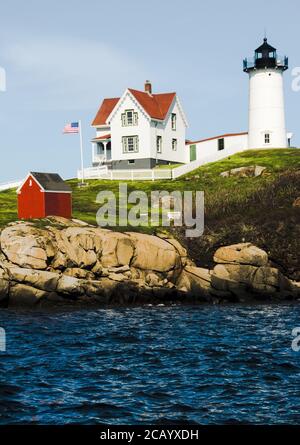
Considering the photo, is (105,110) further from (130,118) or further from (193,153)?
(193,153)

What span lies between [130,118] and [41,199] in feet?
85.8

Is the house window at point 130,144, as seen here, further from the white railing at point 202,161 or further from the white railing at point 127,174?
the white railing at point 202,161

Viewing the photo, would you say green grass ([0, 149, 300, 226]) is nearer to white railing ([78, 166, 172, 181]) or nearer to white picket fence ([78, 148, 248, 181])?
white picket fence ([78, 148, 248, 181])

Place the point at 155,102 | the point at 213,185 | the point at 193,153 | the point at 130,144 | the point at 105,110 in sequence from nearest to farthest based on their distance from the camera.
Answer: the point at 213,185 < the point at 130,144 < the point at 155,102 < the point at 193,153 < the point at 105,110

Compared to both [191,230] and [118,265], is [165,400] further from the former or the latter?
[191,230]

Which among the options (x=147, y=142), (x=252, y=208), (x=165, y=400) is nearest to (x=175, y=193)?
(x=252, y=208)

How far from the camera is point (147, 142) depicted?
71938mm

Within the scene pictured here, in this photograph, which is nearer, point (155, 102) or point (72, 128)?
point (72, 128)

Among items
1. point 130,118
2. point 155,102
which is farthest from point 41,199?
point 155,102

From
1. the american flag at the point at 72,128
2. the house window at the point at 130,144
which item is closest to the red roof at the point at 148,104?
the house window at the point at 130,144

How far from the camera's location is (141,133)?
7212cm

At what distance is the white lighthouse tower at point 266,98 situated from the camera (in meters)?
72.5

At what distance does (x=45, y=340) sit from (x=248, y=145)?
165ft

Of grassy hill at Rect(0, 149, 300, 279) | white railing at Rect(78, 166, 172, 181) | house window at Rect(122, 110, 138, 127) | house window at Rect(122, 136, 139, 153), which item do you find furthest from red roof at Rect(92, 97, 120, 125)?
grassy hill at Rect(0, 149, 300, 279)
